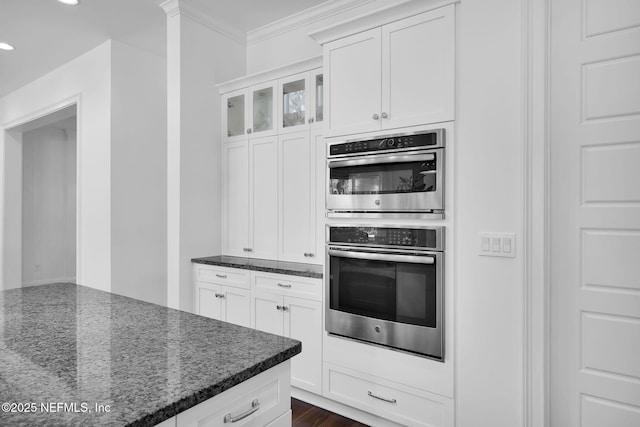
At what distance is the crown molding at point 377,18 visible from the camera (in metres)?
2.07

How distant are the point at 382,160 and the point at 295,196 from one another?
0.96 meters

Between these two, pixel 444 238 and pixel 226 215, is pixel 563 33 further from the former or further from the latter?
pixel 226 215

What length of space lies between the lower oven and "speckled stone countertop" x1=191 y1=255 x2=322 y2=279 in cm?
21

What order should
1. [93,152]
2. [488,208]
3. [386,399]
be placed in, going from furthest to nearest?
1. [93,152]
2. [386,399]
3. [488,208]

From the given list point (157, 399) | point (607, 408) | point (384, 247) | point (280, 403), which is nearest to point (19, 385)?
point (157, 399)

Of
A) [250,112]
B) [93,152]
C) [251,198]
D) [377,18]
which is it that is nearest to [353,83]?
[377,18]

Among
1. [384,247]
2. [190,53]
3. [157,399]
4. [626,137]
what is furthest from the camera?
[190,53]

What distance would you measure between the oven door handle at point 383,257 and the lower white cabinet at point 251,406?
1.15 m

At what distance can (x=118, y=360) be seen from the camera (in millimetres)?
1006

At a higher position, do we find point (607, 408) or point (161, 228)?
point (161, 228)

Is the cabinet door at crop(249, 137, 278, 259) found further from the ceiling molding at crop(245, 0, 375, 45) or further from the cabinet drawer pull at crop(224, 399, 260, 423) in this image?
the cabinet drawer pull at crop(224, 399, 260, 423)

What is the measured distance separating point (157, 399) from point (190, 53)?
10.0 feet

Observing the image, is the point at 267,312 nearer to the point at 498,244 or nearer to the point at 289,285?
the point at 289,285

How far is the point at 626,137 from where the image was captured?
67.7 inches
